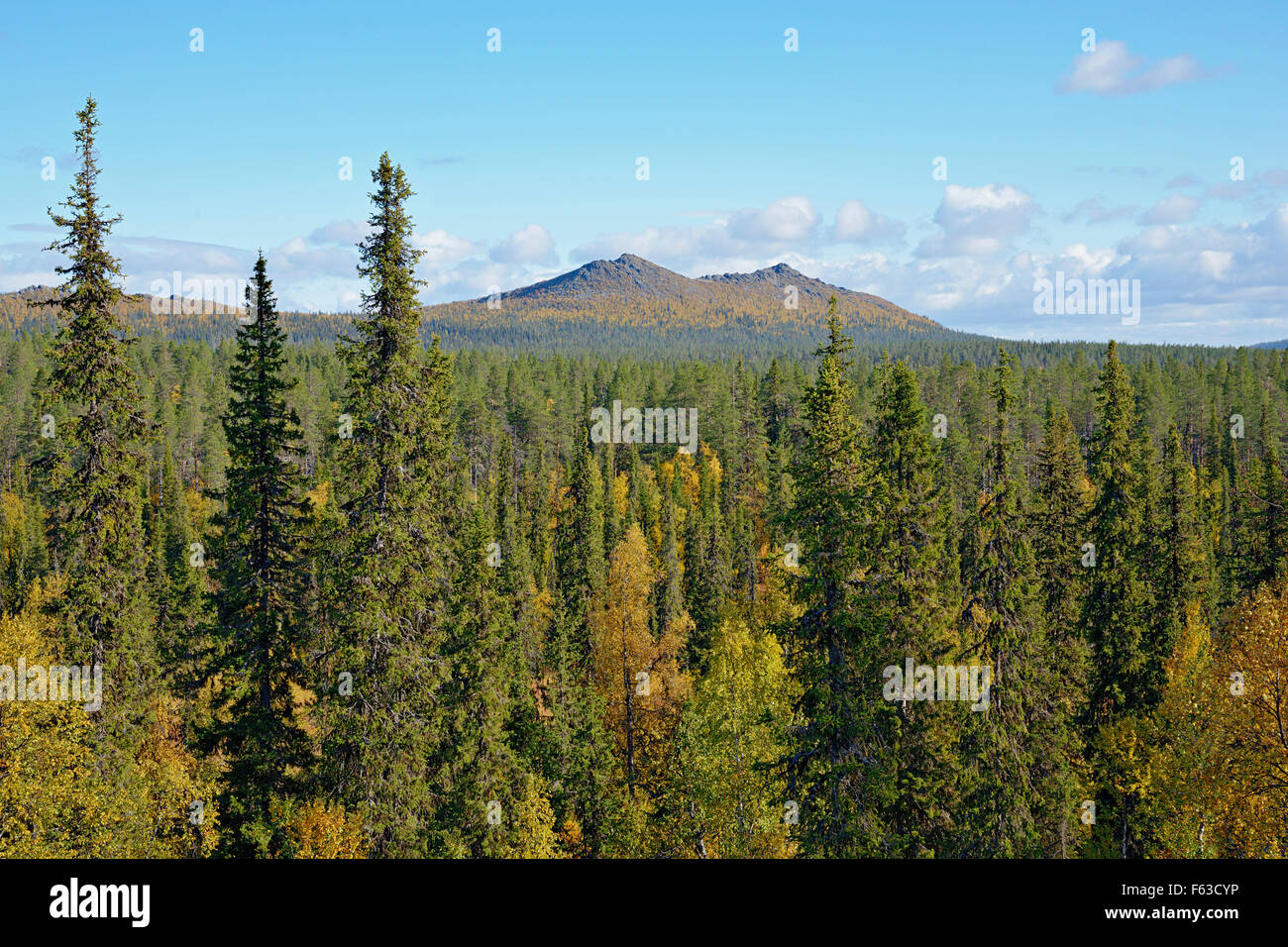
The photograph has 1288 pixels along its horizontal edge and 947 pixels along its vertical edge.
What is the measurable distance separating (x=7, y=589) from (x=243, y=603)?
58.9 m

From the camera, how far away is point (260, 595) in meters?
22.9

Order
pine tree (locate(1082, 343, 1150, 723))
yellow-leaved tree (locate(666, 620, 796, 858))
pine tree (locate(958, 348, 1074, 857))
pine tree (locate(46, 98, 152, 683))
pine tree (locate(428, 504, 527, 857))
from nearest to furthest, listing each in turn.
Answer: pine tree (locate(46, 98, 152, 683)), pine tree (locate(958, 348, 1074, 857)), pine tree (locate(428, 504, 527, 857)), yellow-leaved tree (locate(666, 620, 796, 858)), pine tree (locate(1082, 343, 1150, 723))

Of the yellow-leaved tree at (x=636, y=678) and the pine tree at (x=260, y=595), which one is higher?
the pine tree at (x=260, y=595)

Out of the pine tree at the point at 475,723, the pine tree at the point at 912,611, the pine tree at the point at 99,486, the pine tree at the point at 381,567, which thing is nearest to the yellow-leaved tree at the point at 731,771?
the pine tree at the point at 912,611

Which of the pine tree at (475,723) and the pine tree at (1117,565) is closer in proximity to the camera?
the pine tree at (475,723)

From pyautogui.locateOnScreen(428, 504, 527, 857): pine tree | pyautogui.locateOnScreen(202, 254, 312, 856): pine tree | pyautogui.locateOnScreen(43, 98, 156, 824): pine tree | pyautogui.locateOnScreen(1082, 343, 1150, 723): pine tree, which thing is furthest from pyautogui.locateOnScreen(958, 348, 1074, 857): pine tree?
pyautogui.locateOnScreen(43, 98, 156, 824): pine tree

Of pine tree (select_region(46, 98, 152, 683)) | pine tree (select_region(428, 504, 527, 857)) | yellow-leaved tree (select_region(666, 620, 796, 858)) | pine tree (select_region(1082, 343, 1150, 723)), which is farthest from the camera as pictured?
pine tree (select_region(1082, 343, 1150, 723))

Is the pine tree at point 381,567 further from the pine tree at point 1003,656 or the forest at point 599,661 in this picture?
the pine tree at point 1003,656

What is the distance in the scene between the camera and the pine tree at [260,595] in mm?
22875

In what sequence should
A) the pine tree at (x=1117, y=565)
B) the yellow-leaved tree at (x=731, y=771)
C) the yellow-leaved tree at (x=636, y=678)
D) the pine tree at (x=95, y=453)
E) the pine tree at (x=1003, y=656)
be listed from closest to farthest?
1. the pine tree at (x=95, y=453)
2. the pine tree at (x=1003, y=656)
3. the yellow-leaved tree at (x=731, y=771)
4. the pine tree at (x=1117, y=565)
5. the yellow-leaved tree at (x=636, y=678)

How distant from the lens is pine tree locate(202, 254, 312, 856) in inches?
901

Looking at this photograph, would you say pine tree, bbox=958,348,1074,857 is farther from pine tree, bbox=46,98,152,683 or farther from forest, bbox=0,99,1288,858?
pine tree, bbox=46,98,152,683

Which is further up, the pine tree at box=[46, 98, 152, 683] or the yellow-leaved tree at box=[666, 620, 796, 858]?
the pine tree at box=[46, 98, 152, 683]
